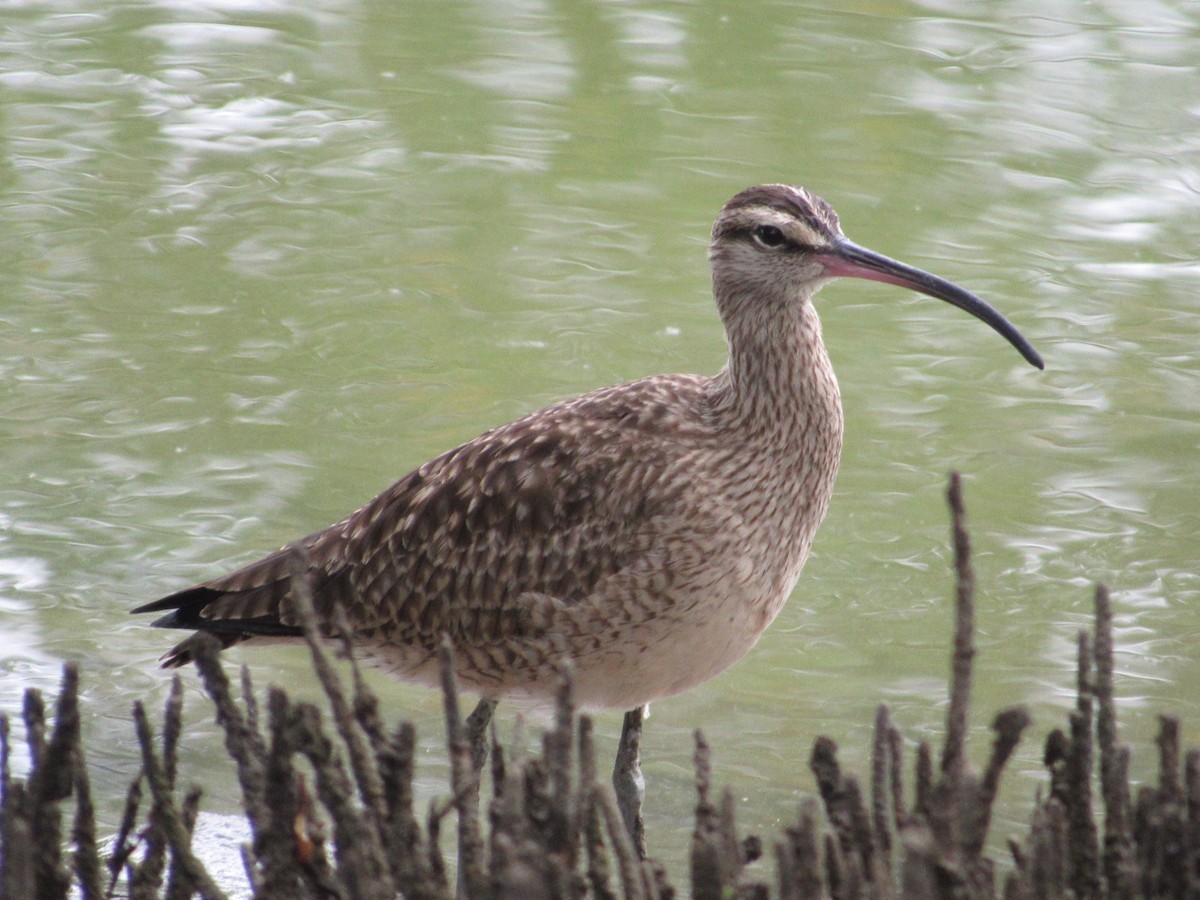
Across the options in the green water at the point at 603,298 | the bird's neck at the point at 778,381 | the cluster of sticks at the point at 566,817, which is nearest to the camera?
the cluster of sticks at the point at 566,817

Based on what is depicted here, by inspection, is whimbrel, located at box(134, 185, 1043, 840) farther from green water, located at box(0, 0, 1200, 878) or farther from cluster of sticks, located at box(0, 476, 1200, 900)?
cluster of sticks, located at box(0, 476, 1200, 900)

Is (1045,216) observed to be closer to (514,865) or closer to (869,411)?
(869,411)

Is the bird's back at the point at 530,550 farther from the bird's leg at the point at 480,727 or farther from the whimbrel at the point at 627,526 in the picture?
the bird's leg at the point at 480,727

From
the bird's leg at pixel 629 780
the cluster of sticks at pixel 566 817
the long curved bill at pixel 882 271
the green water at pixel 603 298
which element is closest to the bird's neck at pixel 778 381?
the long curved bill at pixel 882 271

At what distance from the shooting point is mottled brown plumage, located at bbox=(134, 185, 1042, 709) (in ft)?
17.2

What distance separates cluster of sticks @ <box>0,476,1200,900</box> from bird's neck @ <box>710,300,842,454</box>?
1790 millimetres

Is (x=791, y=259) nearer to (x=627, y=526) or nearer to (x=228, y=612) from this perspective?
(x=627, y=526)

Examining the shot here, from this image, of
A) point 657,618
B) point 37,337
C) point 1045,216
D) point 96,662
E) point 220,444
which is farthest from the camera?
point 1045,216

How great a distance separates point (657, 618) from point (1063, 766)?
1606 mm

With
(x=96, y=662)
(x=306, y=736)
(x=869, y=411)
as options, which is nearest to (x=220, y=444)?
(x=96, y=662)

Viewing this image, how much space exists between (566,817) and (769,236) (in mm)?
2570

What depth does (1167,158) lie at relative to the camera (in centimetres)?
Result: 1049

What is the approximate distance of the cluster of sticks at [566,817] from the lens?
329 centimetres

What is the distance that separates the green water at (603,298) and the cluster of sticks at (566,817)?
2.04 metres
